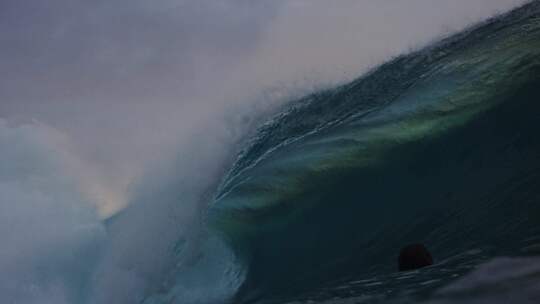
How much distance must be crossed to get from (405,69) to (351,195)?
14.3ft

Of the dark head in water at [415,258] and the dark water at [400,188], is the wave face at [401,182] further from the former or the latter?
the dark head in water at [415,258]

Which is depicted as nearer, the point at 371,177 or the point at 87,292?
the point at 371,177

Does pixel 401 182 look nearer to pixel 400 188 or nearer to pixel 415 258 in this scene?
pixel 400 188

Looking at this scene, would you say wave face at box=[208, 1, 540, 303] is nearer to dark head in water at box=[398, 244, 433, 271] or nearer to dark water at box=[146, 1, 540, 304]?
dark water at box=[146, 1, 540, 304]

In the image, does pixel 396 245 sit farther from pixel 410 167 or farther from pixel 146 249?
pixel 146 249

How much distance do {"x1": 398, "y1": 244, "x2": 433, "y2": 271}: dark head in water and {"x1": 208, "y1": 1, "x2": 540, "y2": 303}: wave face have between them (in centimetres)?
17

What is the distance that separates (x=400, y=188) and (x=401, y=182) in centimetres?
11

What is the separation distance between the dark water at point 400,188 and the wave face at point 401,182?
0.02m

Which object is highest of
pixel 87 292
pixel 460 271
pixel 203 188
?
pixel 203 188

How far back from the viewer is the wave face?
5.62m

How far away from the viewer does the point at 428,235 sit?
18.5ft

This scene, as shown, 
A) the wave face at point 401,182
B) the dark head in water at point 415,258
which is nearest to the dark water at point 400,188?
the wave face at point 401,182

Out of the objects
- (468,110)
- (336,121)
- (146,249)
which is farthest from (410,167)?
(146,249)

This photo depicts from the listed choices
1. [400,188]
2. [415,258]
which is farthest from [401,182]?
[415,258]
